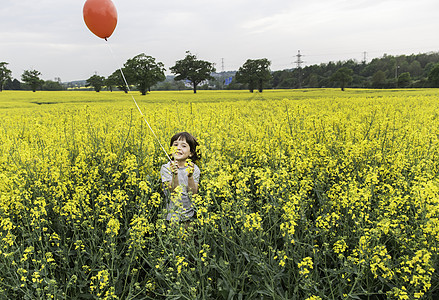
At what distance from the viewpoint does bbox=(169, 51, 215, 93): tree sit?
159 ft

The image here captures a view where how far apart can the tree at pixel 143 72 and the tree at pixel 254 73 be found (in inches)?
551

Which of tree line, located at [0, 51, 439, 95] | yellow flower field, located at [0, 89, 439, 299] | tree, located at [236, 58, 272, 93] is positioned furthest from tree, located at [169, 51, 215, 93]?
yellow flower field, located at [0, 89, 439, 299]

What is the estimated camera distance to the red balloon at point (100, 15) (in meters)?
4.23

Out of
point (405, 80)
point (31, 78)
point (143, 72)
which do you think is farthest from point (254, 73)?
point (31, 78)

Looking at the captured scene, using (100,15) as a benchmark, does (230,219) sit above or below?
below

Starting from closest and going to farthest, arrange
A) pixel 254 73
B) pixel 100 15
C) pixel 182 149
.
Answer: pixel 182 149 → pixel 100 15 → pixel 254 73

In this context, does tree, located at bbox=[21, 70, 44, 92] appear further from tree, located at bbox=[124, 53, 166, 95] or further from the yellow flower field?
the yellow flower field

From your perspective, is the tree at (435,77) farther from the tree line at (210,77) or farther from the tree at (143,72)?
the tree at (143,72)

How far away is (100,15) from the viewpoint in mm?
4281

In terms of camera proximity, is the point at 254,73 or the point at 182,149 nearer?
the point at 182,149

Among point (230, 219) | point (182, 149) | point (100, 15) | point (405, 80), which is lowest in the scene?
point (230, 219)

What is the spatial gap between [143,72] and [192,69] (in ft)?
34.5

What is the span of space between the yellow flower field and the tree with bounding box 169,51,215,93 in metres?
43.5

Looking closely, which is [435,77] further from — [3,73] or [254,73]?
[3,73]
